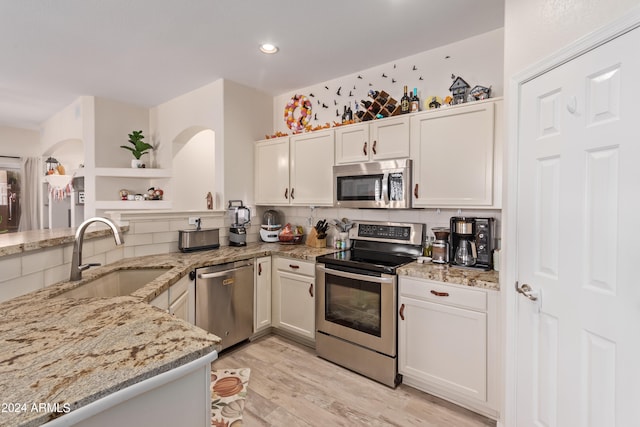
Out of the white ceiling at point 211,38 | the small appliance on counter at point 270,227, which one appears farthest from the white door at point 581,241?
the small appliance on counter at point 270,227

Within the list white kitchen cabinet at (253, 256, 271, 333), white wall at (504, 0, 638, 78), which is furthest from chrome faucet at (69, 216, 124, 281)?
white wall at (504, 0, 638, 78)

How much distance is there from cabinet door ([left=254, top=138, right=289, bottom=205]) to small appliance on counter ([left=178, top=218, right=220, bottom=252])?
27.4 inches

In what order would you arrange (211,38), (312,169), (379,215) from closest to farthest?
(211,38)
(379,215)
(312,169)

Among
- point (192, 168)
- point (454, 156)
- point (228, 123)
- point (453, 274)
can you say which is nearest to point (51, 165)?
point (192, 168)

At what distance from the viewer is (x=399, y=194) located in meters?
2.58

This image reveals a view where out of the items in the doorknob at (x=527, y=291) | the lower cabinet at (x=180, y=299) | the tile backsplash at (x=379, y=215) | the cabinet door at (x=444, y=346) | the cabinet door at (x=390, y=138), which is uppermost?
the cabinet door at (x=390, y=138)

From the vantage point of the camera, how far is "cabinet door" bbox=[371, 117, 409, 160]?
2557mm

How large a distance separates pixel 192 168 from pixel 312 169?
2.15 m

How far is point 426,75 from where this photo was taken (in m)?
2.77

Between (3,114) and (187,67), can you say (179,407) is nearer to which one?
(187,67)

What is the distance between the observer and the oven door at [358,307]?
→ 7.50ft

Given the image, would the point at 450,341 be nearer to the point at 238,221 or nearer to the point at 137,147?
the point at 238,221

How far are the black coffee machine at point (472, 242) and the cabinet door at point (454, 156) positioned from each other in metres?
0.14

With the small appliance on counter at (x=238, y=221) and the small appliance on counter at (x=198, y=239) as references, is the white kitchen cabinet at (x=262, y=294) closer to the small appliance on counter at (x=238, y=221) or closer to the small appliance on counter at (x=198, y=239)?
the small appliance on counter at (x=238, y=221)
